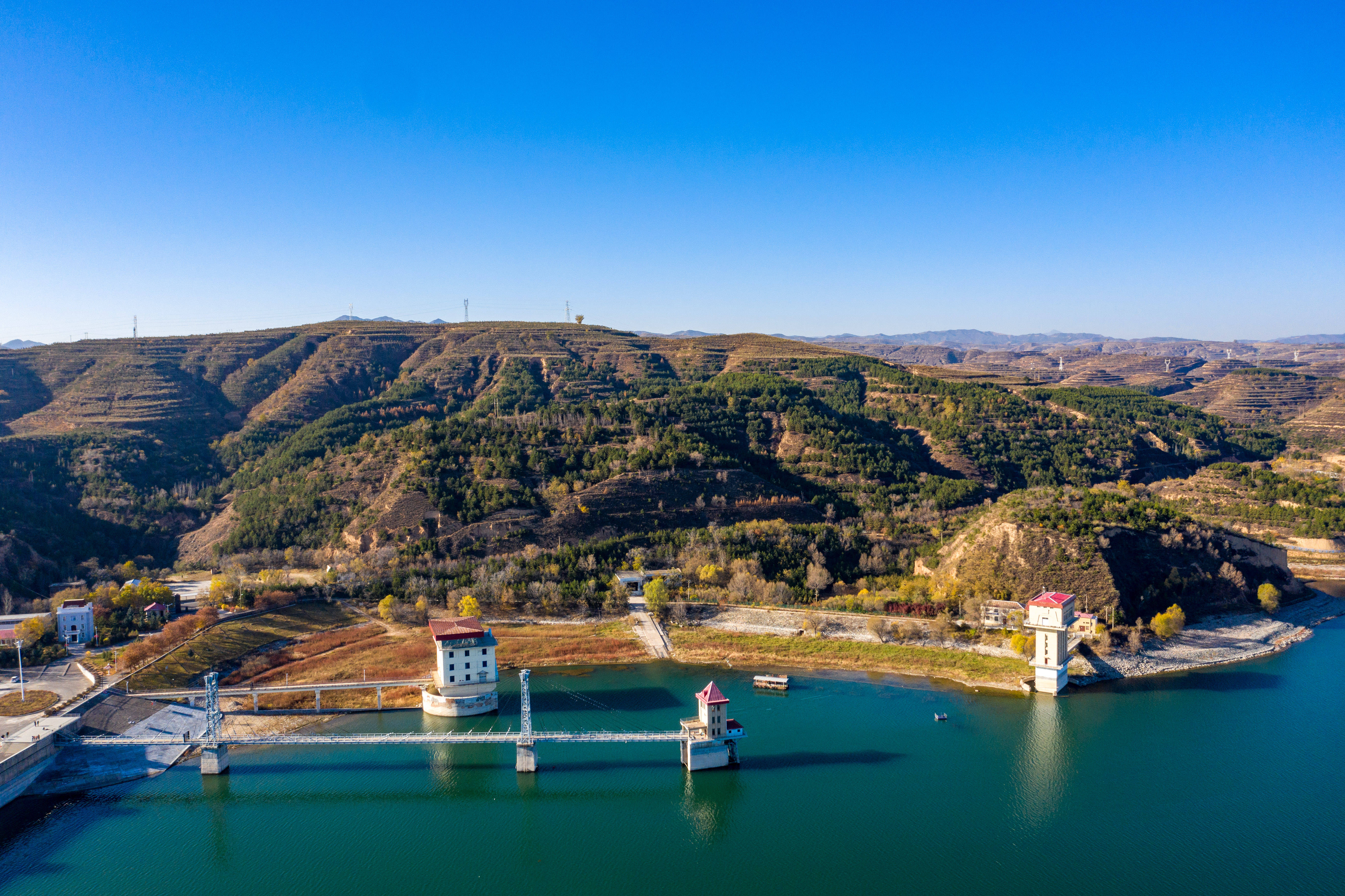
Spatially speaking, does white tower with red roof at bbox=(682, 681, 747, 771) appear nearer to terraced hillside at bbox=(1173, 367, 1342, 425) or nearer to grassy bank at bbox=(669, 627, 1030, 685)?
grassy bank at bbox=(669, 627, 1030, 685)

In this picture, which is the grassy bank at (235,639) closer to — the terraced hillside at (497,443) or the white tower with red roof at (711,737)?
the terraced hillside at (497,443)

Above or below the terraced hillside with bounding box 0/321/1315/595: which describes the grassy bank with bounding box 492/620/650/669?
below

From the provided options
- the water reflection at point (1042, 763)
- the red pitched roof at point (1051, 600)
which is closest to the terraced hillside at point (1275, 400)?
the red pitched roof at point (1051, 600)

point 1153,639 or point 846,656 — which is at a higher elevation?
point 1153,639

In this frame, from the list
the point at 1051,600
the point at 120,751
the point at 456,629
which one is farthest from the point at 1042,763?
the point at 120,751

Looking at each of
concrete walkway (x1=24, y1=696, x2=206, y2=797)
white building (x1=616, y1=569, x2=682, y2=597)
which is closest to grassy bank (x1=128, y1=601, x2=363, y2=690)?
concrete walkway (x1=24, y1=696, x2=206, y2=797)

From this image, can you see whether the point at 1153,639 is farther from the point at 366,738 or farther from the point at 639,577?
the point at 366,738
